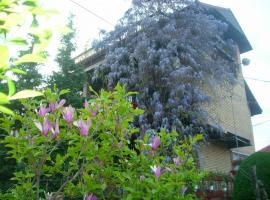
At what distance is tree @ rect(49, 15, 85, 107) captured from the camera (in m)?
11.9

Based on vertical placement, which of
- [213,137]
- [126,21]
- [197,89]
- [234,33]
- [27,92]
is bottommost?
[27,92]

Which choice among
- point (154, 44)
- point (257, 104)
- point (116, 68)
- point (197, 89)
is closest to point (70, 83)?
point (116, 68)

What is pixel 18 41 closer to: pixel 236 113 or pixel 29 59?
pixel 29 59

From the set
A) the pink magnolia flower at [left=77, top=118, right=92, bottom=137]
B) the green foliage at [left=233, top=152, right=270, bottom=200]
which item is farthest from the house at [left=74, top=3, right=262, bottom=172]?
the pink magnolia flower at [left=77, top=118, right=92, bottom=137]

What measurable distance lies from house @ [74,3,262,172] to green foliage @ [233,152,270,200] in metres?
3.10

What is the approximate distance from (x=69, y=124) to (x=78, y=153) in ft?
1.10

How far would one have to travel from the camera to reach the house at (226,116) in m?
13.6

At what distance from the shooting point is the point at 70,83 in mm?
12141

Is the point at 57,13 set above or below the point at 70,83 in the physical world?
below

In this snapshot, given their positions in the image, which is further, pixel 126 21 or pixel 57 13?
pixel 126 21

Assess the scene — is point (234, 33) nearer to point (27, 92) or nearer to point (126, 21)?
point (126, 21)

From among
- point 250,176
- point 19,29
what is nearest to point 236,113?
point 250,176

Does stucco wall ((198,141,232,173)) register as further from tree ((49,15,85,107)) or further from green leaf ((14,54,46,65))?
green leaf ((14,54,46,65))

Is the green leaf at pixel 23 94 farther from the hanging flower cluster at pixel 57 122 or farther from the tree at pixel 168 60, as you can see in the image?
the tree at pixel 168 60
